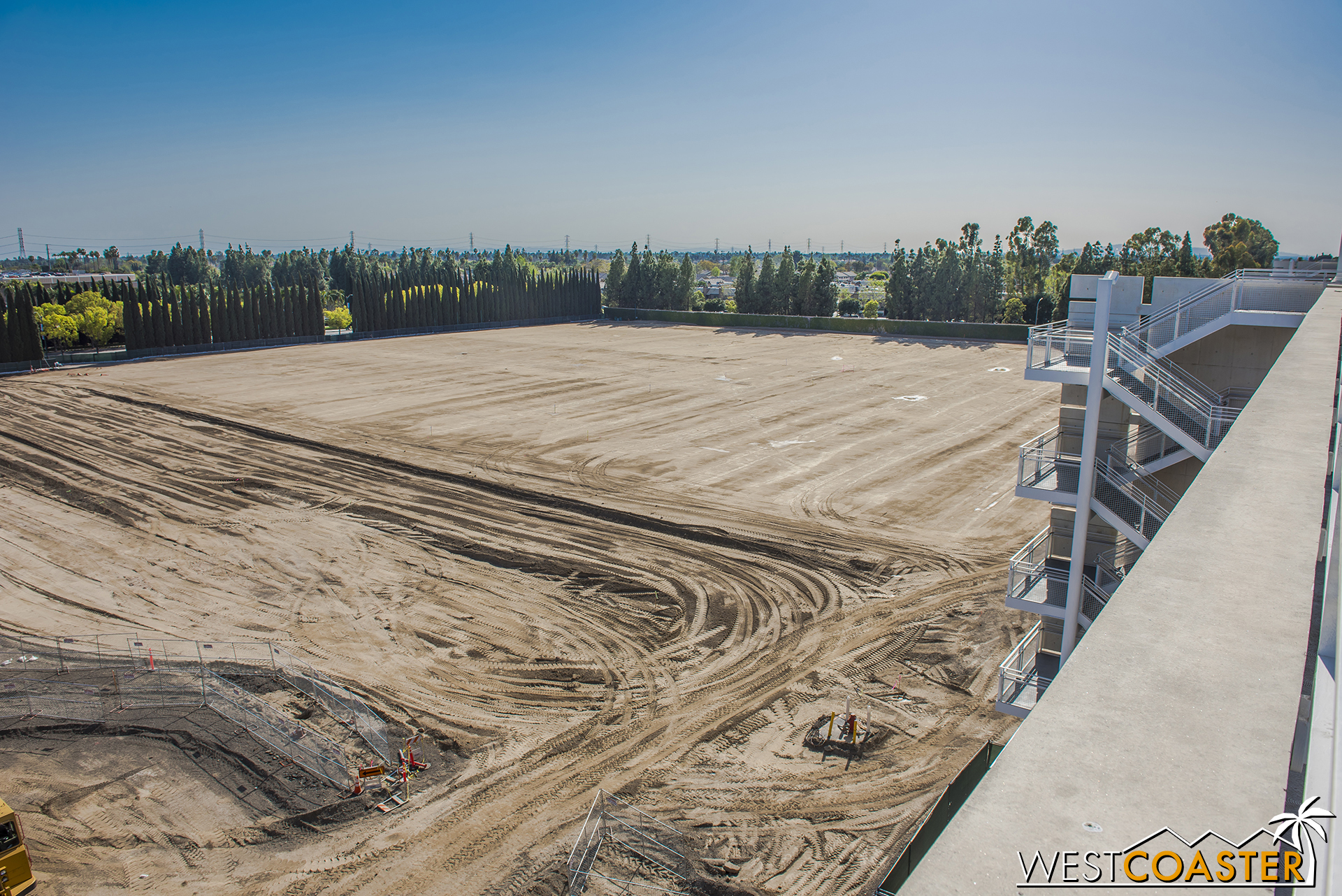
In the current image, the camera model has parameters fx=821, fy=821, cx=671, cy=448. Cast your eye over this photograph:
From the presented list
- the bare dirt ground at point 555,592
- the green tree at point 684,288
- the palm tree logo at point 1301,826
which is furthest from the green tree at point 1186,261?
the palm tree logo at point 1301,826

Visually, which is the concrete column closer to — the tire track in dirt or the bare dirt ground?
the bare dirt ground

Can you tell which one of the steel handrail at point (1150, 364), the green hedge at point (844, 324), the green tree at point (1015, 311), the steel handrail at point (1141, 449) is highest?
the green tree at point (1015, 311)

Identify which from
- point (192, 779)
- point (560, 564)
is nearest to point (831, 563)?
point (560, 564)

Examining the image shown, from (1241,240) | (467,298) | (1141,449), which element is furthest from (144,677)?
(1241,240)

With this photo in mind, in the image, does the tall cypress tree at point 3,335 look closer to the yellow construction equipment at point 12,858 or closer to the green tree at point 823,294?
the yellow construction equipment at point 12,858

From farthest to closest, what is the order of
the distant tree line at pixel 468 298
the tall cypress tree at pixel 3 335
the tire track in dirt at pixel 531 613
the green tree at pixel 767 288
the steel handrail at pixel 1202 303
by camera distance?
1. the green tree at pixel 767 288
2. the distant tree line at pixel 468 298
3. the tall cypress tree at pixel 3 335
4. the steel handrail at pixel 1202 303
5. the tire track in dirt at pixel 531 613

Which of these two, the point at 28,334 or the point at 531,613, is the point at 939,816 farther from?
the point at 28,334
